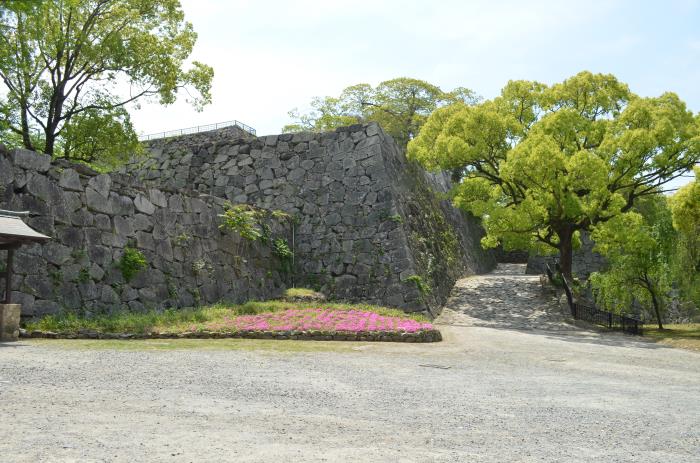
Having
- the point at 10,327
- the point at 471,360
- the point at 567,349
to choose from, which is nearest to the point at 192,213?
the point at 10,327

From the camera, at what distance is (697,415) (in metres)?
5.50

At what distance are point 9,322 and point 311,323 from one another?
5.49m

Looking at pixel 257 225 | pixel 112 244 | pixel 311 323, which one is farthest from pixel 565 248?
pixel 112 244

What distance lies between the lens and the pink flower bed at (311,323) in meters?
11.1

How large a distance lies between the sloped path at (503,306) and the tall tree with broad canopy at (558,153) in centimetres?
174

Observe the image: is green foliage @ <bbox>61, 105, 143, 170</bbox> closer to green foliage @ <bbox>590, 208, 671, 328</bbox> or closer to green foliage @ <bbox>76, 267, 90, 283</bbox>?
green foliage @ <bbox>76, 267, 90, 283</bbox>

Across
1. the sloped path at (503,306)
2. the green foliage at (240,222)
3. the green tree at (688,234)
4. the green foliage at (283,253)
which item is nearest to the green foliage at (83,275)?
the green foliage at (240,222)

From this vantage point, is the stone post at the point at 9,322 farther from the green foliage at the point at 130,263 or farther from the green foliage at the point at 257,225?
the green foliage at the point at 257,225

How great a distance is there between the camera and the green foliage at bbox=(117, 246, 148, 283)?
486 inches

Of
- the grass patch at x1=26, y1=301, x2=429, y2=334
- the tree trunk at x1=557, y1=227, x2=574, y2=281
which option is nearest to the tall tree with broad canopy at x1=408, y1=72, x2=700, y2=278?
the tree trunk at x1=557, y1=227, x2=574, y2=281

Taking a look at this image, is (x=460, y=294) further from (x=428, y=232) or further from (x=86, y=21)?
(x=86, y=21)

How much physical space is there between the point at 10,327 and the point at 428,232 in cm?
1514

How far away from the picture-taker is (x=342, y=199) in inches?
760

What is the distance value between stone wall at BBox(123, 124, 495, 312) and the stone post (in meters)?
10.3
